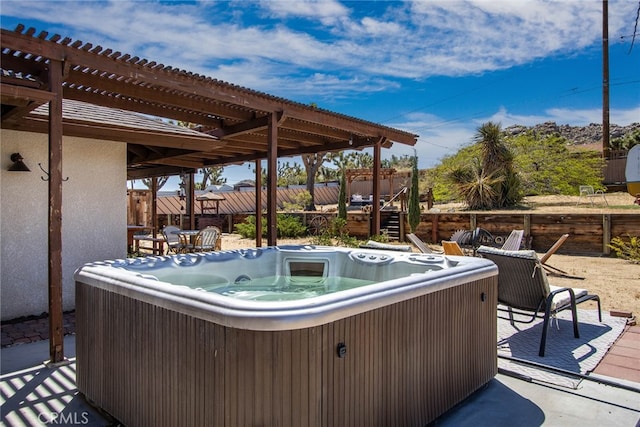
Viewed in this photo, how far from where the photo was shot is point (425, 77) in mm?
20766

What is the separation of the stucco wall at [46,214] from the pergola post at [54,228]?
5.84 feet

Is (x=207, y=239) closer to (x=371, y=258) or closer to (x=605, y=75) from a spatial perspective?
(x=371, y=258)

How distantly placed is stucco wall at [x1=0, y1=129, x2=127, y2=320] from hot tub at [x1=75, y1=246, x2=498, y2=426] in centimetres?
265

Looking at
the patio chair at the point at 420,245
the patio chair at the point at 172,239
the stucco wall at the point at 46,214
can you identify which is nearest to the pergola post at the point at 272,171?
the stucco wall at the point at 46,214

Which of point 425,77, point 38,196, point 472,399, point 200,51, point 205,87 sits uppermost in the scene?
point 425,77

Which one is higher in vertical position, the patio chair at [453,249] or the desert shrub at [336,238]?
the patio chair at [453,249]

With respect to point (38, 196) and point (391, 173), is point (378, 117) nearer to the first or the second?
point (391, 173)

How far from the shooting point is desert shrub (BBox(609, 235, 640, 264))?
8836 millimetres

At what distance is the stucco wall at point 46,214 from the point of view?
4918 mm

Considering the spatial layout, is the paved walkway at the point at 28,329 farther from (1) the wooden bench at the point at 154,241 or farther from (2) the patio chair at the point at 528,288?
(2) the patio chair at the point at 528,288

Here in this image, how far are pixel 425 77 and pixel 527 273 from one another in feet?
60.8

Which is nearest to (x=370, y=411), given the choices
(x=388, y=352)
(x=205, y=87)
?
(x=388, y=352)

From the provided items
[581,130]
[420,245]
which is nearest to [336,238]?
[420,245]

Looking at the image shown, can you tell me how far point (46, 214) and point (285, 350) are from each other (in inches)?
187
